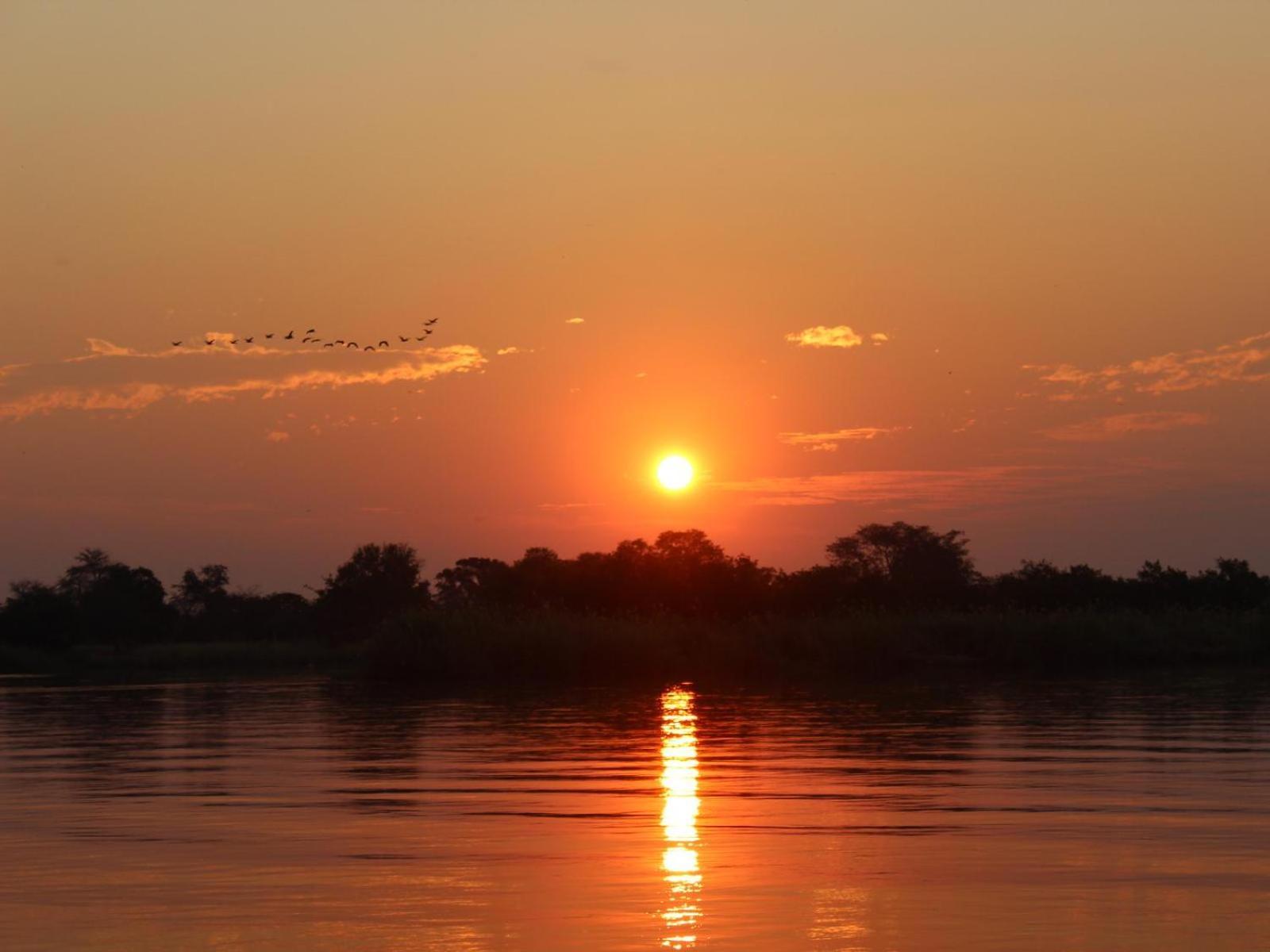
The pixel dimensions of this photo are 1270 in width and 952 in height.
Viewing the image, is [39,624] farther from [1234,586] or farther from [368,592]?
[1234,586]

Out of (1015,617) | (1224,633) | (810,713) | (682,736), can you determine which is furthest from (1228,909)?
(1224,633)

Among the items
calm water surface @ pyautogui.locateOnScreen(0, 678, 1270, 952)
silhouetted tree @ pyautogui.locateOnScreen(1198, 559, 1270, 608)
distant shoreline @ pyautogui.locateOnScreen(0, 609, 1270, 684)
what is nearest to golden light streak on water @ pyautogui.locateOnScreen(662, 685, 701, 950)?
calm water surface @ pyautogui.locateOnScreen(0, 678, 1270, 952)

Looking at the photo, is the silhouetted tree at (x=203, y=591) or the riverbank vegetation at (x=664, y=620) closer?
the riverbank vegetation at (x=664, y=620)

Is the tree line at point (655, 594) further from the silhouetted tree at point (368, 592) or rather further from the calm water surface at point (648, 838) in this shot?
the calm water surface at point (648, 838)

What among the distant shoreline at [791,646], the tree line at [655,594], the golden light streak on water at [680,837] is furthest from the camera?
the tree line at [655,594]

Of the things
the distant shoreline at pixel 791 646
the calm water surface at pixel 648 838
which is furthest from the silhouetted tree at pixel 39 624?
the calm water surface at pixel 648 838

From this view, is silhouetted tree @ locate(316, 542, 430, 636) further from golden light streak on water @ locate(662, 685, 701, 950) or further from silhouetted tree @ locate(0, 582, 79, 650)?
golden light streak on water @ locate(662, 685, 701, 950)

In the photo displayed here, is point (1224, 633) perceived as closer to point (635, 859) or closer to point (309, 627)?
point (635, 859)

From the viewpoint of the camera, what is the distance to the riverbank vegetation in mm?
50062

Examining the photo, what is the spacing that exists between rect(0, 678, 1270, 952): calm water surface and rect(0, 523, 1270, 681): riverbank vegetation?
22.1m

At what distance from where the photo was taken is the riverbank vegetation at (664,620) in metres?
50.1

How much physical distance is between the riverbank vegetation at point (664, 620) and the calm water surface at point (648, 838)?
22144mm

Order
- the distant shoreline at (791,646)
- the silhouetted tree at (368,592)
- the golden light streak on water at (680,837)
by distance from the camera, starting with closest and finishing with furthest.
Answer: the golden light streak on water at (680,837) → the distant shoreline at (791,646) → the silhouetted tree at (368,592)

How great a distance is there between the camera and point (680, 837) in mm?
13570
